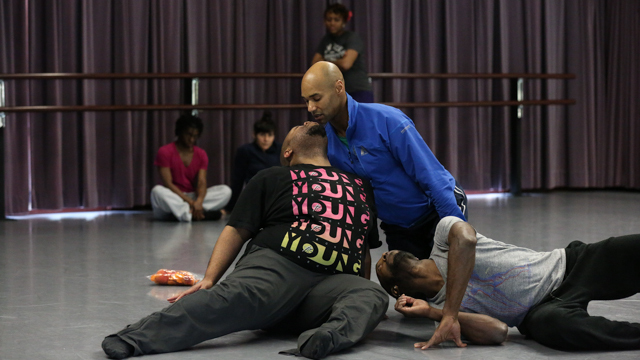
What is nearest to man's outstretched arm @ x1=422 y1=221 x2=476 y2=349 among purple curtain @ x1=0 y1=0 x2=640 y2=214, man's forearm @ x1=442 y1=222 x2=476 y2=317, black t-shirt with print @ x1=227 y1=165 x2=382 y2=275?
man's forearm @ x1=442 y1=222 x2=476 y2=317

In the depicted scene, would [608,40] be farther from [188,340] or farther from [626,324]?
[188,340]

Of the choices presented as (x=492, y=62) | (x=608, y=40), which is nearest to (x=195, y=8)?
Answer: (x=492, y=62)

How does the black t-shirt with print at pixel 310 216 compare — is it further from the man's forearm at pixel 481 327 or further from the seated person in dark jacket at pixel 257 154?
the seated person in dark jacket at pixel 257 154

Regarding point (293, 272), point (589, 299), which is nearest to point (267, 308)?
point (293, 272)

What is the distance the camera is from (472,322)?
197cm

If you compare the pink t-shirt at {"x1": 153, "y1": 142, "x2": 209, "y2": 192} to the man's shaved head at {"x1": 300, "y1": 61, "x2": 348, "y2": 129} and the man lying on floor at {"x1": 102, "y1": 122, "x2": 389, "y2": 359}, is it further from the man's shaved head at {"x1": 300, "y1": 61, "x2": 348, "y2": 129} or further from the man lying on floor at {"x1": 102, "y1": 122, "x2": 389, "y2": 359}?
the man's shaved head at {"x1": 300, "y1": 61, "x2": 348, "y2": 129}

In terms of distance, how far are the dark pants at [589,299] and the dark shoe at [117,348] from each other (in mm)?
1075

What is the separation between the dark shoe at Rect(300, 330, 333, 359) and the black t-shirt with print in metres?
0.31

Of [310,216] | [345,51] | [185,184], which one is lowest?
[185,184]

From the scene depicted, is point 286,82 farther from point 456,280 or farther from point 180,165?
point 456,280

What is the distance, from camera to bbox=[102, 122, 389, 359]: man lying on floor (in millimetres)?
1869

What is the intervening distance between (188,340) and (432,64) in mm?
4803

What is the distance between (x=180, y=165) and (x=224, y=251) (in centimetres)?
308

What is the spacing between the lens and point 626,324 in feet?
6.28
